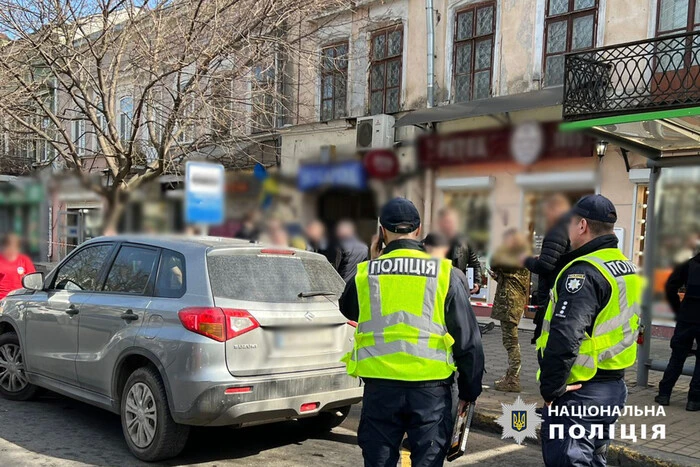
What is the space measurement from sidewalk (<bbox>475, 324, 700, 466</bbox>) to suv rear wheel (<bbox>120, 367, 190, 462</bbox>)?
269 cm

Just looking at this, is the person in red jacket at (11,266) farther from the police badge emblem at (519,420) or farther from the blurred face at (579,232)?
the blurred face at (579,232)

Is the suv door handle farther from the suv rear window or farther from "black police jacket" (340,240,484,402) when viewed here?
"black police jacket" (340,240,484,402)

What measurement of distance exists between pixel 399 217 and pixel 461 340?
672 millimetres

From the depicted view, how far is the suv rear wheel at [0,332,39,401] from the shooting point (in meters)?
5.86

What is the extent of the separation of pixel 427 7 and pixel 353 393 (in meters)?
10.6

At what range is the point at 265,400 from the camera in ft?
13.7

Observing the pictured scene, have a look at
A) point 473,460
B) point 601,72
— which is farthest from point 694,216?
point 473,460

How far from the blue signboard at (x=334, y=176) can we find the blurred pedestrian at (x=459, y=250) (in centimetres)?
770

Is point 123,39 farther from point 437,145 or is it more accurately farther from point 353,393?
point 353,393

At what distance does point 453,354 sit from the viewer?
3119 mm

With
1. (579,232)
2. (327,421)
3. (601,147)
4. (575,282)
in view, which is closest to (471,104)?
(601,147)

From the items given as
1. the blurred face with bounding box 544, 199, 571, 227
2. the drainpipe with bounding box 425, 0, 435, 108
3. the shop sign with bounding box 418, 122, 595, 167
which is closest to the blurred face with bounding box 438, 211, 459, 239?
the blurred face with bounding box 544, 199, 571, 227

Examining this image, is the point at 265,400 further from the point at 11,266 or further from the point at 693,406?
the point at 11,266

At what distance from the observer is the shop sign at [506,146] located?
1117 cm
